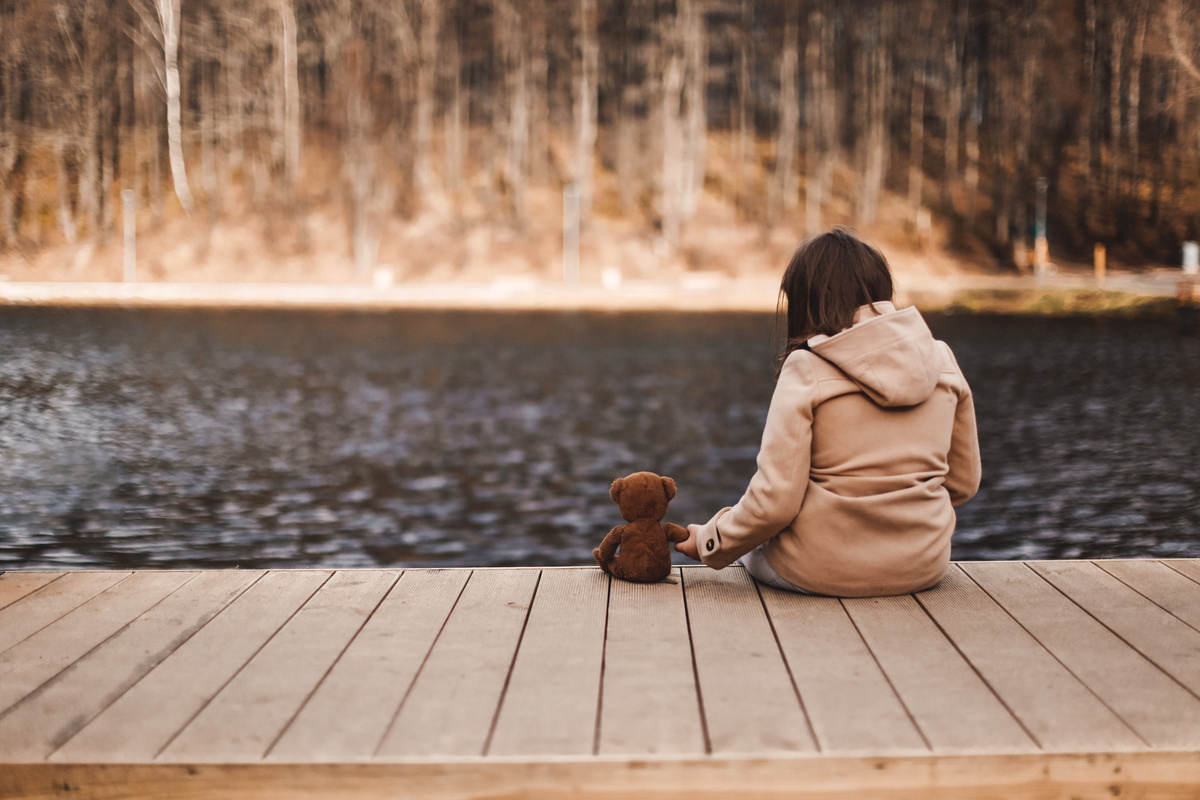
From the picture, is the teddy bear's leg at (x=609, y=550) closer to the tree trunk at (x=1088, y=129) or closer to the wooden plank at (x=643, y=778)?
the wooden plank at (x=643, y=778)

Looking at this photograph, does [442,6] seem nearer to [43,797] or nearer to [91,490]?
[91,490]

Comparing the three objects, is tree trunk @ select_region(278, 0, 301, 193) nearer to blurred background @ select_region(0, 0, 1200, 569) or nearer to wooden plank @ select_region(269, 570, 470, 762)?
blurred background @ select_region(0, 0, 1200, 569)

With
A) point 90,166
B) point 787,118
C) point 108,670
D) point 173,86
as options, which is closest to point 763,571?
point 108,670

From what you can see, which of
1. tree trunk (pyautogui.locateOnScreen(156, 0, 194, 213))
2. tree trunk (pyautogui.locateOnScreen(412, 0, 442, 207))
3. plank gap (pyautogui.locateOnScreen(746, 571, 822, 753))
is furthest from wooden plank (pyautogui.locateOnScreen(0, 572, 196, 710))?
tree trunk (pyautogui.locateOnScreen(156, 0, 194, 213))

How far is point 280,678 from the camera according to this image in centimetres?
266

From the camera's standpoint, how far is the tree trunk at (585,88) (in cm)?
4125

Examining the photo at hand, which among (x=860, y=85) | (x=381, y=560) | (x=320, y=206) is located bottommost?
(x=381, y=560)

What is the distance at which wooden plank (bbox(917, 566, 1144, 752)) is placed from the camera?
232cm

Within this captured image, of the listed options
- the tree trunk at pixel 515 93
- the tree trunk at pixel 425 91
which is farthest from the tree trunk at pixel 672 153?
the tree trunk at pixel 425 91

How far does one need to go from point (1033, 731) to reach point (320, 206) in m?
42.7

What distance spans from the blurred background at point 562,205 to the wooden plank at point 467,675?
28.8ft

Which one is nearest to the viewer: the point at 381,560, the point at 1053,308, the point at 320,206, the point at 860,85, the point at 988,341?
the point at 381,560

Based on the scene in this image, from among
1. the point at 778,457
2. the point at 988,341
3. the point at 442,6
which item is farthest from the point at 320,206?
the point at 778,457

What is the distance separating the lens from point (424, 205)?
43094mm
